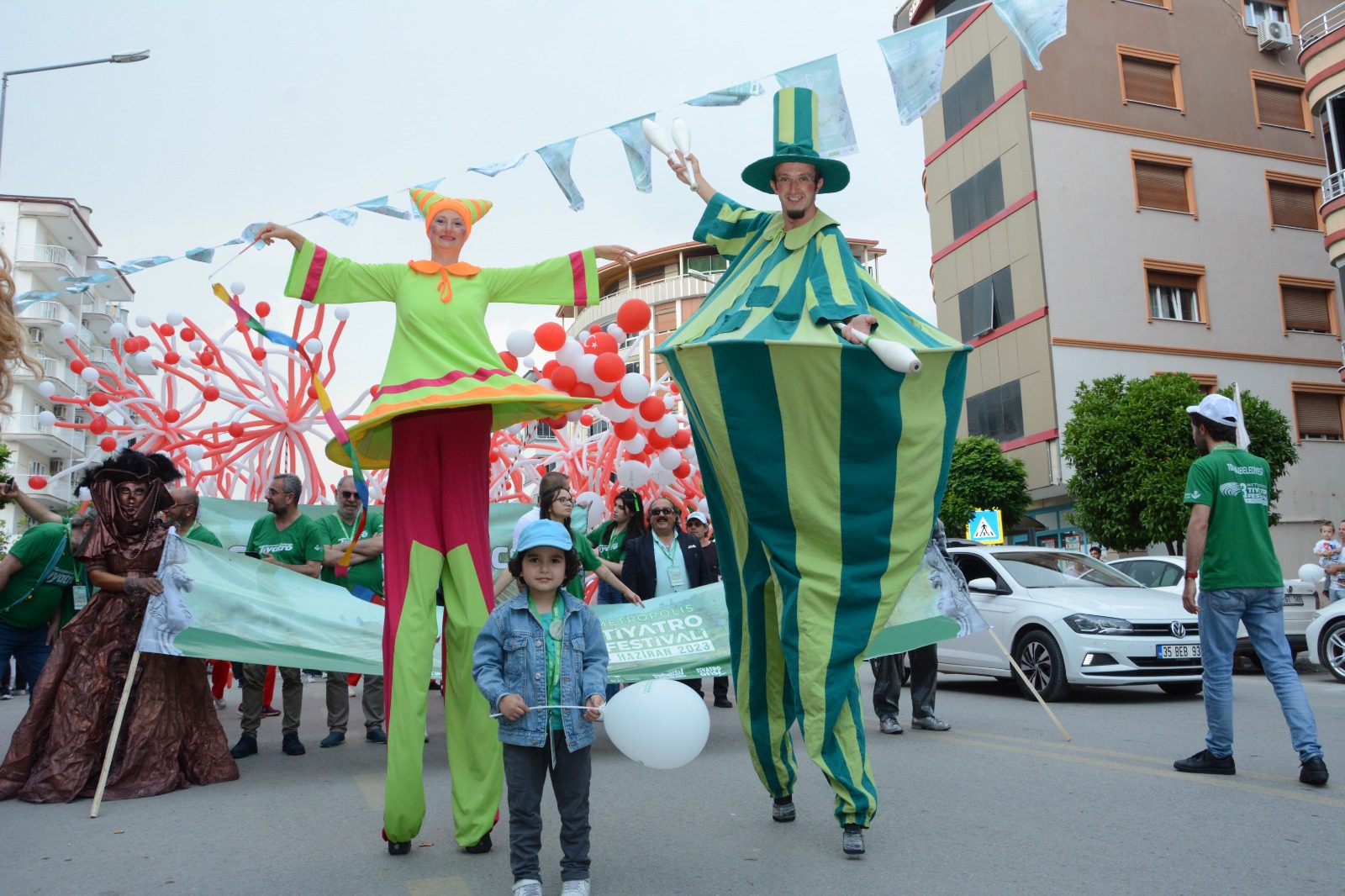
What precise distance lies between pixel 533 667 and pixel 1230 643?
12.3 ft

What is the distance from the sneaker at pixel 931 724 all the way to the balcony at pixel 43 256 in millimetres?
57209

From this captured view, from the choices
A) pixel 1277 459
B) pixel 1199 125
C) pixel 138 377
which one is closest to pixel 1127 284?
pixel 1199 125

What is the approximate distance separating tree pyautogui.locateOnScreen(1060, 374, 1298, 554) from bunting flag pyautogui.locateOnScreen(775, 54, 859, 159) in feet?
62.7

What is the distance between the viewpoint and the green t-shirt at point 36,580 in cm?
720

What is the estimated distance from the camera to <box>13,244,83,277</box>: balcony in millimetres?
54781

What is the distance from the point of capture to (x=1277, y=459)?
24172mm

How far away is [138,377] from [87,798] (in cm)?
658

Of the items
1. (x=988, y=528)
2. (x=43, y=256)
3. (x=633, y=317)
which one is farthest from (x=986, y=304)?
(x=43, y=256)

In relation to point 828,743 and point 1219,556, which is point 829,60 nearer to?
point 1219,556

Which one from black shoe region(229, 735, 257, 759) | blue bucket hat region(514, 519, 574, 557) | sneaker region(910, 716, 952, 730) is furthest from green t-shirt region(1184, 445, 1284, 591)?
black shoe region(229, 735, 257, 759)

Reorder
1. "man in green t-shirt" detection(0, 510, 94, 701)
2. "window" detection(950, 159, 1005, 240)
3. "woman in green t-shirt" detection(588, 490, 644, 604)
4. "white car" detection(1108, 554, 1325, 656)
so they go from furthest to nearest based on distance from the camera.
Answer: "window" detection(950, 159, 1005, 240)
"white car" detection(1108, 554, 1325, 656)
"woman in green t-shirt" detection(588, 490, 644, 604)
"man in green t-shirt" detection(0, 510, 94, 701)

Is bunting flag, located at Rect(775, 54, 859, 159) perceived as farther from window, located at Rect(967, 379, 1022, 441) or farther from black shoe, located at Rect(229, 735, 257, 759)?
window, located at Rect(967, 379, 1022, 441)

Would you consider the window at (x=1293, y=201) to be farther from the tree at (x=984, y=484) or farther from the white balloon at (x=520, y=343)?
the white balloon at (x=520, y=343)

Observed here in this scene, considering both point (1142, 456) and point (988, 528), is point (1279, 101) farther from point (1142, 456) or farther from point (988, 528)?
point (988, 528)
